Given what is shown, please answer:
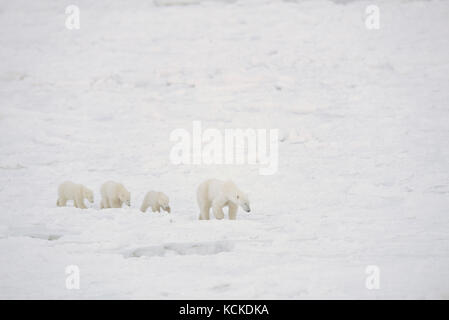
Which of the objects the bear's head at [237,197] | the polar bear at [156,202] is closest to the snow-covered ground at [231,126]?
the bear's head at [237,197]

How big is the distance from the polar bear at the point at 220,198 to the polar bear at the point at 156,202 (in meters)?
0.57

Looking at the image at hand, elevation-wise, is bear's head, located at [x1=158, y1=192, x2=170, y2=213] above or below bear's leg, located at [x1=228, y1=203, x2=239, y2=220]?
above

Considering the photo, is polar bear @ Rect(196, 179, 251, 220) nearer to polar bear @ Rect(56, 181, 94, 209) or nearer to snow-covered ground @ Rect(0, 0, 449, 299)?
snow-covered ground @ Rect(0, 0, 449, 299)

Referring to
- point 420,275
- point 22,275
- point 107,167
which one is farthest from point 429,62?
point 22,275

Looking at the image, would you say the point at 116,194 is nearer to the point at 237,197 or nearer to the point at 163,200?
the point at 163,200

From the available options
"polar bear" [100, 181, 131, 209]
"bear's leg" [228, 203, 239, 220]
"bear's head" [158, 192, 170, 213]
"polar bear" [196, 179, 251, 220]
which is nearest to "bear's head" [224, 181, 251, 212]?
"polar bear" [196, 179, 251, 220]

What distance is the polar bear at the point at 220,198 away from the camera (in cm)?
701

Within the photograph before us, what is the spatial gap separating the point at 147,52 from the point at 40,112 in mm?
4717

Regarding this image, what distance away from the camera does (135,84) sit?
15367 mm

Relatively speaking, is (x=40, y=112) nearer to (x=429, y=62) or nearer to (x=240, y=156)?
(x=240, y=156)

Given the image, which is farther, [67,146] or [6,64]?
[6,64]

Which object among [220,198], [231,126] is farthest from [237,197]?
[231,126]

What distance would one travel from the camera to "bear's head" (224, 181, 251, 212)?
6.95 metres

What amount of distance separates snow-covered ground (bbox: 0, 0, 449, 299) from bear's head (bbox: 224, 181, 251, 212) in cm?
30
